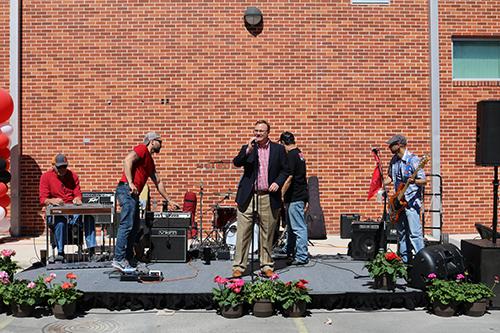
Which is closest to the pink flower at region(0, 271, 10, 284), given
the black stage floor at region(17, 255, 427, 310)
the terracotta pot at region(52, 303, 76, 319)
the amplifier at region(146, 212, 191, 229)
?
the terracotta pot at region(52, 303, 76, 319)

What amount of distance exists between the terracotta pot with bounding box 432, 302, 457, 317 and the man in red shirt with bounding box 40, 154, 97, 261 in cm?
490

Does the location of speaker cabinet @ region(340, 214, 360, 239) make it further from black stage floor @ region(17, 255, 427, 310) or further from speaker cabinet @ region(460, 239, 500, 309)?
speaker cabinet @ region(460, 239, 500, 309)

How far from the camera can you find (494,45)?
12.3m

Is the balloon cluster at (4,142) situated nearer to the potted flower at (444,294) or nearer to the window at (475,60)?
the potted flower at (444,294)

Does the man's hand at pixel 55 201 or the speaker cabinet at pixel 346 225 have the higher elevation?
the man's hand at pixel 55 201

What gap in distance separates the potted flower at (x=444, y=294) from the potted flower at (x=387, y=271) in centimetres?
34

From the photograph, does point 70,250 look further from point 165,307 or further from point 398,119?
point 398,119

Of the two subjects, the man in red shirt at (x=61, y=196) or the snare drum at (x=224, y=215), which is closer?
the man in red shirt at (x=61, y=196)

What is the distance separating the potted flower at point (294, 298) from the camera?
19.3 ft

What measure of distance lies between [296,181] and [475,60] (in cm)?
627

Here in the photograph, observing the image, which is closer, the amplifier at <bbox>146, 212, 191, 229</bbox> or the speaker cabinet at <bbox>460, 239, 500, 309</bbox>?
the speaker cabinet at <bbox>460, 239, 500, 309</bbox>

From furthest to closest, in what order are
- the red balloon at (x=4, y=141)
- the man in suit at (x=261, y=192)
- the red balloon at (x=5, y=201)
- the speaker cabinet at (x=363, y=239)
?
the red balloon at (x=5, y=201) → the red balloon at (x=4, y=141) → the speaker cabinet at (x=363, y=239) → the man in suit at (x=261, y=192)

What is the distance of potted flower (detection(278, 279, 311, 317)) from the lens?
Result: 5.88m

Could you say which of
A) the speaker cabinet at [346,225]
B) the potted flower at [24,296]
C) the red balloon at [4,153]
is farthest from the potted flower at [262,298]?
the red balloon at [4,153]
